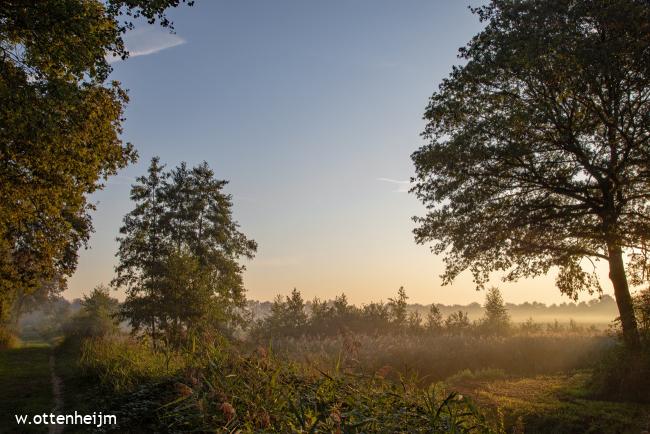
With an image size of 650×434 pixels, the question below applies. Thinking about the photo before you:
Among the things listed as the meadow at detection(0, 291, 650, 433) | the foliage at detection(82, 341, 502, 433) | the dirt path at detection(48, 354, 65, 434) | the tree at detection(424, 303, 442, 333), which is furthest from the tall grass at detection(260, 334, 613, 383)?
the tree at detection(424, 303, 442, 333)

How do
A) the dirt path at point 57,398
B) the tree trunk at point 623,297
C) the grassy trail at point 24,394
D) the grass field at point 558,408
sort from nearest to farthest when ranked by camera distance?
the dirt path at point 57,398 < the grassy trail at point 24,394 < the grass field at point 558,408 < the tree trunk at point 623,297

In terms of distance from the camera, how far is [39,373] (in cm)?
1571

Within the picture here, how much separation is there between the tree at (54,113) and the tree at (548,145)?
36.6ft

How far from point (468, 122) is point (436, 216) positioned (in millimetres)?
3831

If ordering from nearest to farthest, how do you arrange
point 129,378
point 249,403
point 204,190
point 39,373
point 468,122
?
1. point 249,403
2. point 129,378
3. point 39,373
4. point 468,122
5. point 204,190

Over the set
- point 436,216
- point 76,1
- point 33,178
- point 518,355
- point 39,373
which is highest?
point 76,1

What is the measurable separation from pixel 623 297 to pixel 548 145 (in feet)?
19.7

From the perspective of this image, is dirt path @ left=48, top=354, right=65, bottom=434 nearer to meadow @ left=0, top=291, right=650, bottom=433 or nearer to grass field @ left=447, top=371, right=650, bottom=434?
meadow @ left=0, top=291, right=650, bottom=433

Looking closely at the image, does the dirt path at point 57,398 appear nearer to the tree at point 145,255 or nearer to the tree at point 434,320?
the tree at point 145,255

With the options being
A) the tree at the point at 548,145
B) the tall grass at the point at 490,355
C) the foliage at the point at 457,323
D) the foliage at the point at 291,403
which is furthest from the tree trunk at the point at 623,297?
the foliage at the point at 457,323

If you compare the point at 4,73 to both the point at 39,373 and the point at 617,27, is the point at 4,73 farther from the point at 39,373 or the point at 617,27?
the point at 617,27

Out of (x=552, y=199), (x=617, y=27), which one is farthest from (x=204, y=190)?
(x=617, y=27)

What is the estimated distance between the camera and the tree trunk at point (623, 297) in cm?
1412

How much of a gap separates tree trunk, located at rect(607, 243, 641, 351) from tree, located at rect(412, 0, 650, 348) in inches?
1.5
